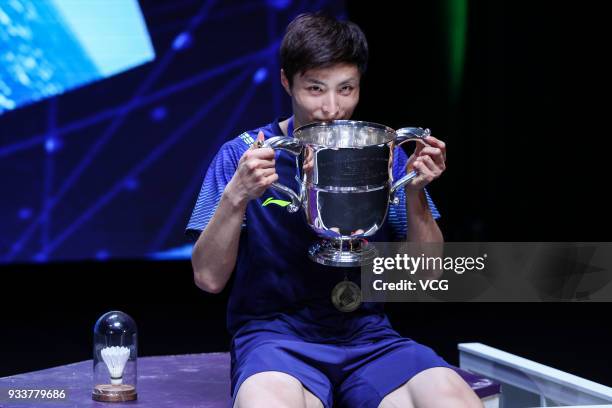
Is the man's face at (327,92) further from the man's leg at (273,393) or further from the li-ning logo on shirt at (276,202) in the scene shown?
the man's leg at (273,393)

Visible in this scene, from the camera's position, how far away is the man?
2051 mm

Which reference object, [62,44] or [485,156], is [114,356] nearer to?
[62,44]

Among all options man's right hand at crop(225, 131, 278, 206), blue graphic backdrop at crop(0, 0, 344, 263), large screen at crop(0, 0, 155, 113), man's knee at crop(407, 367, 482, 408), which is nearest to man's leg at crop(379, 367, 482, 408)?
man's knee at crop(407, 367, 482, 408)

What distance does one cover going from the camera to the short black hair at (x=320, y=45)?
7.18ft

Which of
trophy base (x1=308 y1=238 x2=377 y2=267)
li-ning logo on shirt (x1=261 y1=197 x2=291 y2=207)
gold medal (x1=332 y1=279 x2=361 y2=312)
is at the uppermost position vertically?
li-ning logo on shirt (x1=261 y1=197 x2=291 y2=207)

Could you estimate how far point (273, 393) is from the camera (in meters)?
1.93

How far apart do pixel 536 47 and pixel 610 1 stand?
44 centimetres

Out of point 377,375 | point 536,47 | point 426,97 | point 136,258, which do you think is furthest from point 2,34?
point 377,375

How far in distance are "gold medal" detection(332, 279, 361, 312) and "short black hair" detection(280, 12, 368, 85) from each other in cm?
46

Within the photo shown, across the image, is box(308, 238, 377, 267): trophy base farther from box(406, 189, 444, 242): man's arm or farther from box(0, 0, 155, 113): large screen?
box(0, 0, 155, 113): large screen

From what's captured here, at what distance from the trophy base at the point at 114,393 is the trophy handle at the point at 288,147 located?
24.4 inches

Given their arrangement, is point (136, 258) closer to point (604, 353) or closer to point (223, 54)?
point (223, 54)

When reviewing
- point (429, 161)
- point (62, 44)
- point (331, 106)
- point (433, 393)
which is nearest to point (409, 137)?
point (429, 161)

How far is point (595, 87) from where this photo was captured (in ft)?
17.3
